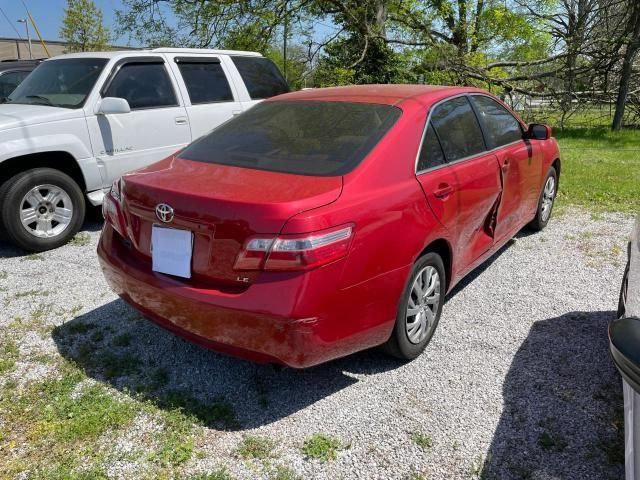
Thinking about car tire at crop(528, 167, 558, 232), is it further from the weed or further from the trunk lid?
the weed

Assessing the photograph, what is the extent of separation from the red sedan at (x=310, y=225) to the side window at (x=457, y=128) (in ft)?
0.05

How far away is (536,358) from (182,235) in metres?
2.24

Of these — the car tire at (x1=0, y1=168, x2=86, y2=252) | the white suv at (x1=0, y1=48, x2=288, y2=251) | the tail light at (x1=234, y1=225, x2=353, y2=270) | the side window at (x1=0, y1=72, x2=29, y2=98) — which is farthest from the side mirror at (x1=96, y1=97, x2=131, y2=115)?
the side window at (x1=0, y1=72, x2=29, y2=98)

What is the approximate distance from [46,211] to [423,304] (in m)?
3.84

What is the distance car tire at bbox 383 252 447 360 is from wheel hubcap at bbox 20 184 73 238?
371 cm

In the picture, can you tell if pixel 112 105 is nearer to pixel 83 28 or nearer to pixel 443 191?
pixel 443 191

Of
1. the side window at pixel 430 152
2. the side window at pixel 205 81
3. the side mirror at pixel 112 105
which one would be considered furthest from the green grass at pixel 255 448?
the side window at pixel 205 81

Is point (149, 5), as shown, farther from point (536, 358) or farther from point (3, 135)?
point (536, 358)

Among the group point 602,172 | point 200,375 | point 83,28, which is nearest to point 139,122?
point 200,375

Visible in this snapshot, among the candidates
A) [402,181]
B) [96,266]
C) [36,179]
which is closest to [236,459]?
[402,181]

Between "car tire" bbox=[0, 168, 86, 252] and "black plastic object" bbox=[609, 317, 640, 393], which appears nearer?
"black plastic object" bbox=[609, 317, 640, 393]

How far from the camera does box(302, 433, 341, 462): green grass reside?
243cm

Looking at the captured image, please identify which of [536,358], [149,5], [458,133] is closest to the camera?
[536,358]

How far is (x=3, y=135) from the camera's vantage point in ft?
15.1
